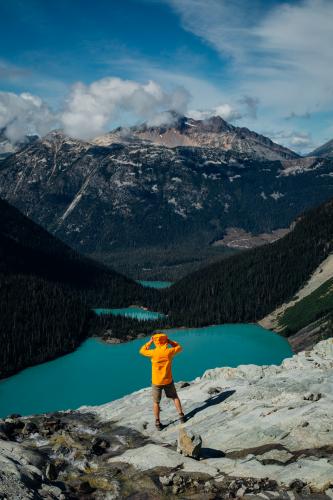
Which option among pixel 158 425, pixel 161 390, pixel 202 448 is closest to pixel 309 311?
pixel 158 425

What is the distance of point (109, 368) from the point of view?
493 ft


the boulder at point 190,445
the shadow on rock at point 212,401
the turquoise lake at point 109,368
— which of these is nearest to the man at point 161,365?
the shadow on rock at point 212,401

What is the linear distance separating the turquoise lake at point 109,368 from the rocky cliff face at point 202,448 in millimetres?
82735

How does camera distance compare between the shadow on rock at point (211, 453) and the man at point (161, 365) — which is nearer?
the shadow on rock at point (211, 453)

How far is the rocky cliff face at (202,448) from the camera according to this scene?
75.9 feet

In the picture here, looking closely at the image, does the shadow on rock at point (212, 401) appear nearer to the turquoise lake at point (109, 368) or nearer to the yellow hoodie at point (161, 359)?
the yellow hoodie at point (161, 359)

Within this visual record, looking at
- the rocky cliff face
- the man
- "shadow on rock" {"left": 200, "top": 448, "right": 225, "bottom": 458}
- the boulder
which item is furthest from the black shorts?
the boulder

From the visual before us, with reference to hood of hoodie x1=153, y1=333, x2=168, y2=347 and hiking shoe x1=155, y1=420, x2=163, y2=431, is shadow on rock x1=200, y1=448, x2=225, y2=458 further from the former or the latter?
hood of hoodie x1=153, y1=333, x2=168, y2=347

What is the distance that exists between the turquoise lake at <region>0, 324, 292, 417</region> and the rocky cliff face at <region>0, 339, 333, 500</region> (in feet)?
271

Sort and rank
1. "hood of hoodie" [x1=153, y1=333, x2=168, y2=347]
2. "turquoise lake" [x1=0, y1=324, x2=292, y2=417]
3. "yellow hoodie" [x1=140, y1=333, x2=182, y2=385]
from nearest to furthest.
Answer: "yellow hoodie" [x1=140, y1=333, x2=182, y2=385] → "hood of hoodie" [x1=153, y1=333, x2=168, y2=347] → "turquoise lake" [x1=0, y1=324, x2=292, y2=417]

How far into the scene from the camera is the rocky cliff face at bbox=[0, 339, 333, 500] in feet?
75.9

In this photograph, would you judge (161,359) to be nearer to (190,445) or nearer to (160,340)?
(160,340)

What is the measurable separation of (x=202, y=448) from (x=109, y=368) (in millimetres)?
125920

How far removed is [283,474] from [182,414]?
10.3 metres
